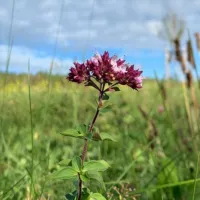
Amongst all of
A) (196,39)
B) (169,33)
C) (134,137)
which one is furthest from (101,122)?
(196,39)

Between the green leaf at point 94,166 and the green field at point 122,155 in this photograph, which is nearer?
the green leaf at point 94,166

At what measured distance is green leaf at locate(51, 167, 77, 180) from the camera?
0.91 meters

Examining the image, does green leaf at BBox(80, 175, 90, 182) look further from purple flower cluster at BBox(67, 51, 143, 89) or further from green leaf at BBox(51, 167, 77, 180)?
purple flower cluster at BBox(67, 51, 143, 89)

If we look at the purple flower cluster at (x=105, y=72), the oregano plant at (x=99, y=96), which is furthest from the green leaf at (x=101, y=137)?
the purple flower cluster at (x=105, y=72)

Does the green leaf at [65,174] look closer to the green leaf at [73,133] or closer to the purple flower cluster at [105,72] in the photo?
the green leaf at [73,133]

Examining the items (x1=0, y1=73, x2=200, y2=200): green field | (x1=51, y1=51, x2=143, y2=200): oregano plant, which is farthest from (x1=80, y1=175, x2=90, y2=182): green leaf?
(x1=0, y1=73, x2=200, y2=200): green field

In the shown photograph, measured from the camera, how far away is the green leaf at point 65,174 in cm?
91

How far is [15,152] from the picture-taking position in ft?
8.73

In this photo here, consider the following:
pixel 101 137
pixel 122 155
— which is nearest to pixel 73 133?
pixel 101 137

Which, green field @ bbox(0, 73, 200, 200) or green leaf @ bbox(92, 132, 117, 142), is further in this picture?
green field @ bbox(0, 73, 200, 200)

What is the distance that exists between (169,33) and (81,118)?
188cm

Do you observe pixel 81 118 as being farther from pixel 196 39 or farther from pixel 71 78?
pixel 71 78

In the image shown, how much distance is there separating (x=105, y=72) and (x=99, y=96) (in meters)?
0.06

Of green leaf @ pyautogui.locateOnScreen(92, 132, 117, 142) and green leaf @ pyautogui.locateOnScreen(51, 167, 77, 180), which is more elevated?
green leaf @ pyautogui.locateOnScreen(92, 132, 117, 142)
